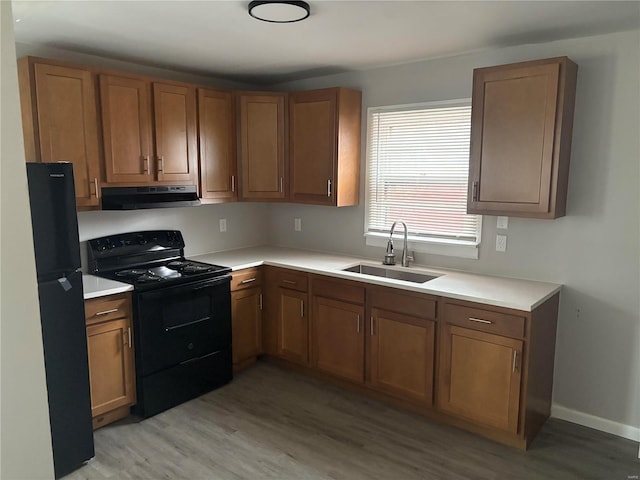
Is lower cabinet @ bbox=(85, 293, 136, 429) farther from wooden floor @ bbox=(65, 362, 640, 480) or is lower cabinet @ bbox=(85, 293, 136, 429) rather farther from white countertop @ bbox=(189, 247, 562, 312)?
white countertop @ bbox=(189, 247, 562, 312)

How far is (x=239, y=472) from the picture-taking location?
2.61 metres

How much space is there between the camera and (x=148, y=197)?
3424 mm

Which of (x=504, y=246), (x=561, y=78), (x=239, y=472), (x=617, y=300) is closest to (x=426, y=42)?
(x=561, y=78)

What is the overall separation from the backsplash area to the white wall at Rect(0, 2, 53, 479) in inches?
114

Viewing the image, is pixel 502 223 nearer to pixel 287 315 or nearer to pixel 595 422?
pixel 595 422

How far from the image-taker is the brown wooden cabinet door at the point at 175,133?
3.45 meters

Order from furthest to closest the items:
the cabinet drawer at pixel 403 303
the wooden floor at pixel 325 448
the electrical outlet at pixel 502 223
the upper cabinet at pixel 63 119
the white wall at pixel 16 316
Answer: the electrical outlet at pixel 502 223 < the cabinet drawer at pixel 403 303 < the upper cabinet at pixel 63 119 < the wooden floor at pixel 325 448 < the white wall at pixel 16 316

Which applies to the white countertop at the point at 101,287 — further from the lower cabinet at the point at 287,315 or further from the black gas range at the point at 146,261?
the lower cabinet at the point at 287,315

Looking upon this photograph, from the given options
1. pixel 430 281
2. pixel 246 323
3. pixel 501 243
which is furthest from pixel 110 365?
pixel 501 243

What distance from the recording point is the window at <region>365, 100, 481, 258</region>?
3.46 metres

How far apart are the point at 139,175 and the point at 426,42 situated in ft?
7.09

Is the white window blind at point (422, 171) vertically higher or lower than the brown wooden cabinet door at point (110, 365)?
higher

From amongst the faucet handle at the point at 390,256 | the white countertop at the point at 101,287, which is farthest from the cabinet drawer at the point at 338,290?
the white countertop at the point at 101,287

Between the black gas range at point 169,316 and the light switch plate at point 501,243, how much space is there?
1984 mm
